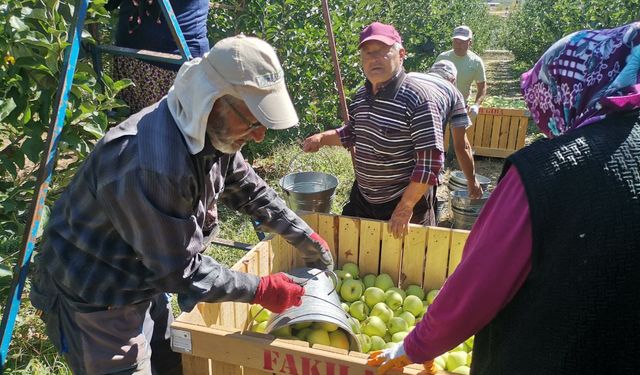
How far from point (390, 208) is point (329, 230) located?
0.52 meters

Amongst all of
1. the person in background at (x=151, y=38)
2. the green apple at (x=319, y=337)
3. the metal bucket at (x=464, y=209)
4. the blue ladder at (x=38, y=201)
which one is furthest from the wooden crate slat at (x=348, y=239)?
the metal bucket at (x=464, y=209)

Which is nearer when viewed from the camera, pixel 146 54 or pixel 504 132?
pixel 146 54

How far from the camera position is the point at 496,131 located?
792cm

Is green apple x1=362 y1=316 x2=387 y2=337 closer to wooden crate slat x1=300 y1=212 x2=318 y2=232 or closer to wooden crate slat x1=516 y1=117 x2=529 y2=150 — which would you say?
wooden crate slat x1=300 y1=212 x2=318 y2=232

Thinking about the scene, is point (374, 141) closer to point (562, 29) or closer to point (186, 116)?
point (186, 116)

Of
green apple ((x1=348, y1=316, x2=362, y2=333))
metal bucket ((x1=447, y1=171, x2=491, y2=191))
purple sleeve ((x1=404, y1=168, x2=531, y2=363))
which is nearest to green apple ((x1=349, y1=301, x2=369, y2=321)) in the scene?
green apple ((x1=348, y1=316, x2=362, y2=333))

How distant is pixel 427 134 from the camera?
116 inches

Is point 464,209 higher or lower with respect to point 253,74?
lower

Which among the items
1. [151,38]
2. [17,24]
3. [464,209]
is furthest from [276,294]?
[464,209]

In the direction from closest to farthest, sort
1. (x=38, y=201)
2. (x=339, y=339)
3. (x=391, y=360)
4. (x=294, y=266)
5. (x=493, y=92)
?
(x=391, y=360) → (x=339, y=339) → (x=38, y=201) → (x=294, y=266) → (x=493, y=92)

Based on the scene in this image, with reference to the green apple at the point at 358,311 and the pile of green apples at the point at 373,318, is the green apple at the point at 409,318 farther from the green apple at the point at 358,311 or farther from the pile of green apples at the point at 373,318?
the green apple at the point at 358,311

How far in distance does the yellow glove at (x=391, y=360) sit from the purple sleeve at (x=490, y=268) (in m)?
0.30

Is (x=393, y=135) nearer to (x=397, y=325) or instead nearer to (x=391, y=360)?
(x=397, y=325)

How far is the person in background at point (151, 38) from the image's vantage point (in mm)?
3225
